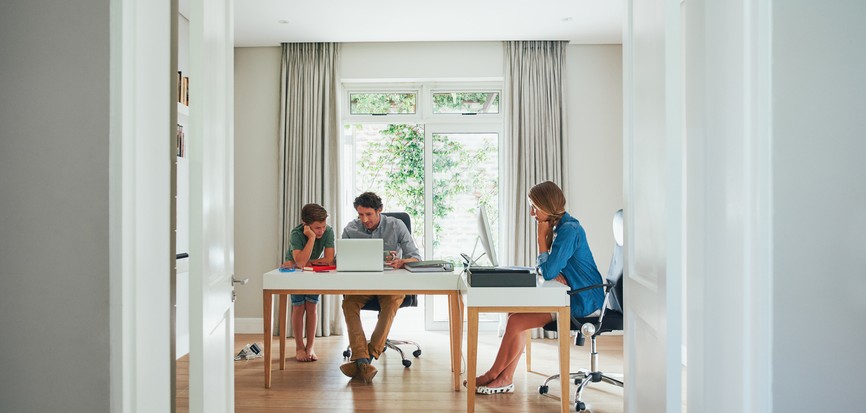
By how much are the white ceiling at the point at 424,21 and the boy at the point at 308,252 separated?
1483 millimetres

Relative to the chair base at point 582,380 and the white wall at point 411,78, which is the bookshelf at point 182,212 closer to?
the white wall at point 411,78

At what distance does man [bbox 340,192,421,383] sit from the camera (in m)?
3.74

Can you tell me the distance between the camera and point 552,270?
10.6 ft

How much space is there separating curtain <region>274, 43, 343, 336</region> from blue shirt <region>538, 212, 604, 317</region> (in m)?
2.45

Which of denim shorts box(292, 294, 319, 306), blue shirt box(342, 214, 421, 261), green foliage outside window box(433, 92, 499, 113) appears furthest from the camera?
green foliage outside window box(433, 92, 499, 113)

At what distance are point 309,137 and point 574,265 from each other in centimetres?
284

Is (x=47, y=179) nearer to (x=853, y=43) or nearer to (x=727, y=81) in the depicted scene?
(x=727, y=81)

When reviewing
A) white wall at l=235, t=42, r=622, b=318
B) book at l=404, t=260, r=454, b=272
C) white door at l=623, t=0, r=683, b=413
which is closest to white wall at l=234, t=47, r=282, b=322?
white wall at l=235, t=42, r=622, b=318

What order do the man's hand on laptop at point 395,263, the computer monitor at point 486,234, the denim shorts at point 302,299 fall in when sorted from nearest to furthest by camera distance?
1. the computer monitor at point 486,234
2. the man's hand on laptop at point 395,263
3. the denim shorts at point 302,299

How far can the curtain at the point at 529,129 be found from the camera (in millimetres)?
5141

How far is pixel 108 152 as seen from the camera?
48.9 inches

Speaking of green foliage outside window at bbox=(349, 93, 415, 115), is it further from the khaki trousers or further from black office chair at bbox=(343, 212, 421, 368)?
the khaki trousers

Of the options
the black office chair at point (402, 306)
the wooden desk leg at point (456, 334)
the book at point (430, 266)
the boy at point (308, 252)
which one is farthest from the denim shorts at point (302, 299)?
the wooden desk leg at point (456, 334)

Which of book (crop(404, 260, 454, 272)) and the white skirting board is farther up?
book (crop(404, 260, 454, 272))
